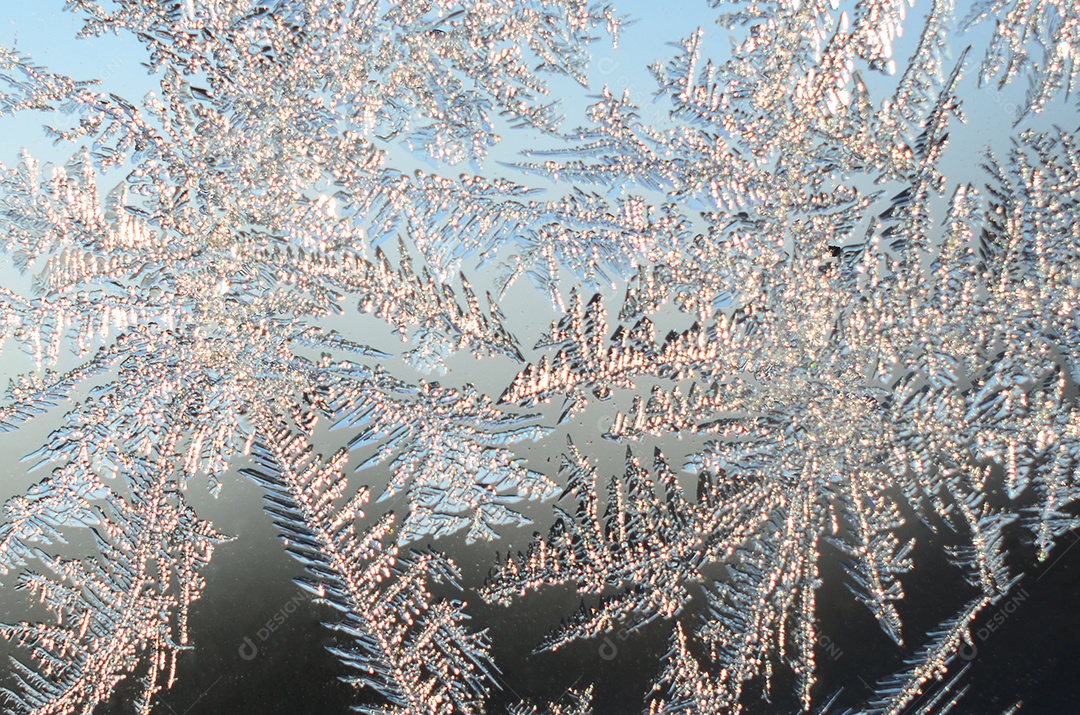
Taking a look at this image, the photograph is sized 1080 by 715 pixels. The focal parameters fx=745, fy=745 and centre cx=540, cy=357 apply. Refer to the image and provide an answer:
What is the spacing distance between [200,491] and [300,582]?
95 millimetres

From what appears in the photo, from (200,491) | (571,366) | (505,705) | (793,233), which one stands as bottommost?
(505,705)

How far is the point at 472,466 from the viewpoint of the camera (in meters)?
0.53

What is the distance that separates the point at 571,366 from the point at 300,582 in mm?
245

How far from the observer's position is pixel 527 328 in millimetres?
538

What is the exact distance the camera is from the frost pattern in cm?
52

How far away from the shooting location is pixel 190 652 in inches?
20.6

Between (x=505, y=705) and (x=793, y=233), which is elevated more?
(x=793, y=233)

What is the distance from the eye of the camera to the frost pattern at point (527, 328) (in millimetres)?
517

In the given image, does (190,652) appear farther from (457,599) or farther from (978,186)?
(978,186)

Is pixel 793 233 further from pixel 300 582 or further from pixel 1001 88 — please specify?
pixel 300 582

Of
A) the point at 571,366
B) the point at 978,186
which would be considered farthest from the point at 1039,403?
the point at 571,366

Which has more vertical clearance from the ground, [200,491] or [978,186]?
[978,186]

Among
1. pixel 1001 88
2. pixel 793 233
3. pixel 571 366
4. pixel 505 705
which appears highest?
pixel 1001 88

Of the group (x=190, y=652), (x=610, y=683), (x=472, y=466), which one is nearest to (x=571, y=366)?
(x=472, y=466)
